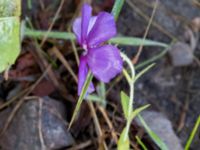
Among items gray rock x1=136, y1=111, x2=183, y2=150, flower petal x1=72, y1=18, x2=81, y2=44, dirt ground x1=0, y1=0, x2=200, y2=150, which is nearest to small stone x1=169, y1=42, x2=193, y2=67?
dirt ground x1=0, y1=0, x2=200, y2=150

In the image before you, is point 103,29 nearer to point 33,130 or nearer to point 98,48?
point 98,48

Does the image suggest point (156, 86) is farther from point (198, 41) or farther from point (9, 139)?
point (9, 139)

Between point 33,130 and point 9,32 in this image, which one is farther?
point 33,130

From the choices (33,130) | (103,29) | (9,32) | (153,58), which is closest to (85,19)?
(103,29)

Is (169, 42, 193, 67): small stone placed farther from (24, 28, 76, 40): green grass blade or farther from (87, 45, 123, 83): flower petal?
(87, 45, 123, 83): flower petal

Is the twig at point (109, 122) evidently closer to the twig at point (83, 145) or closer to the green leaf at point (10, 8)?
the twig at point (83, 145)

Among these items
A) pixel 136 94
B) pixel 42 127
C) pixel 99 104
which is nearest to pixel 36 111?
pixel 42 127
